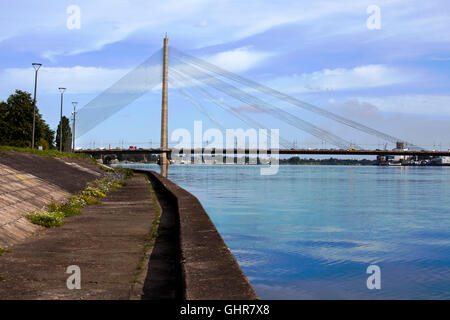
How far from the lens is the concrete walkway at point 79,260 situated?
17.6 feet

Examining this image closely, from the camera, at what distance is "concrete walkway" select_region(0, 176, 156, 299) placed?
5.36 meters

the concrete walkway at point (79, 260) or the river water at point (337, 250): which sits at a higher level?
the concrete walkway at point (79, 260)

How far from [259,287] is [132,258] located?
106 inches

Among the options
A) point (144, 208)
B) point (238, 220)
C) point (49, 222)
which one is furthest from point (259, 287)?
point (238, 220)

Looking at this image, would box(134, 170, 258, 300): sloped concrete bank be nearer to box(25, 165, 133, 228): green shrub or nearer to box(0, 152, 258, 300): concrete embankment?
box(0, 152, 258, 300): concrete embankment

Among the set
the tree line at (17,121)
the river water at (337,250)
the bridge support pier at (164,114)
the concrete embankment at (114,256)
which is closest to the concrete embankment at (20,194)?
the concrete embankment at (114,256)

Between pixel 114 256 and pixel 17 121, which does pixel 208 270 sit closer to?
pixel 114 256

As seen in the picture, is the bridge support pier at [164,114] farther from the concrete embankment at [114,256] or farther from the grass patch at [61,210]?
the concrete embankment at [114,256]

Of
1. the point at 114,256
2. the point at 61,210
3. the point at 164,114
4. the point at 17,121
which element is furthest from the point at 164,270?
the point at 164,114

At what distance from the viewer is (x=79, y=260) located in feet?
22.7

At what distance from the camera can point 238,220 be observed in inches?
755

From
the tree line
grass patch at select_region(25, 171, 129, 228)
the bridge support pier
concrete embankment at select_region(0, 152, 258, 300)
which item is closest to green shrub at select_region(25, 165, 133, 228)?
grass patch at select_region(25, 171, 129, 228)

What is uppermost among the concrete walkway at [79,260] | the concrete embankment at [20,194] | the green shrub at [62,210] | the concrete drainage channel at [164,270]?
the concrete embankment at [20,194]
